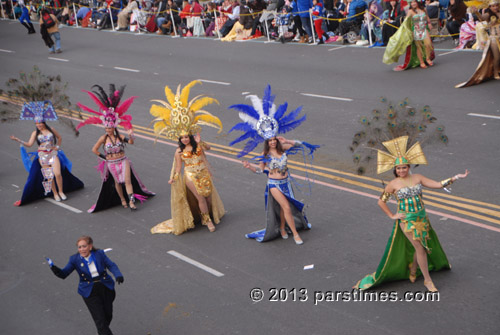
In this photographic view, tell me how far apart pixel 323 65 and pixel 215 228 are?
11.8 meters

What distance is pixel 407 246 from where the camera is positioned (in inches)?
331

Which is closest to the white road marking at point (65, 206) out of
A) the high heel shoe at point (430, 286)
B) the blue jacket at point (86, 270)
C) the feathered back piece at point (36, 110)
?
the feathered back piece at point (36, 110)

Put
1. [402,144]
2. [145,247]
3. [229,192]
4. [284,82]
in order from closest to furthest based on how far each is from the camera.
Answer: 1. [402,144]
2. [145,247]
3. [229,192]
4. [284,82]

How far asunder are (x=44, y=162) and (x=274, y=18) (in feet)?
50.4

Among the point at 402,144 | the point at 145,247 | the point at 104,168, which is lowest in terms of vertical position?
the point at 145,247

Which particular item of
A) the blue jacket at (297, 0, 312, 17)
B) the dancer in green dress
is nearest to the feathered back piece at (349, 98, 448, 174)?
the dancer in green dress

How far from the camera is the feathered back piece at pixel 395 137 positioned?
8.21m

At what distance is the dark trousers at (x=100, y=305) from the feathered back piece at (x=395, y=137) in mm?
3464

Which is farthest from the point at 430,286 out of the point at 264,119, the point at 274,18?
the point at 274,18

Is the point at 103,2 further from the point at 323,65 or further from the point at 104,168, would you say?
the point at 104,168

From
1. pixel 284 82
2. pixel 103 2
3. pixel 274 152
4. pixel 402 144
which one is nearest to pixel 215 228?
pixel 274 152

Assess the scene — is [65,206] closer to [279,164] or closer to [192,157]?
[192,157]

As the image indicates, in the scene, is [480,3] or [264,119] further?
[480,3]

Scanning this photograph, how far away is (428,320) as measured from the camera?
25.0 feet
